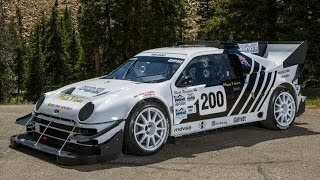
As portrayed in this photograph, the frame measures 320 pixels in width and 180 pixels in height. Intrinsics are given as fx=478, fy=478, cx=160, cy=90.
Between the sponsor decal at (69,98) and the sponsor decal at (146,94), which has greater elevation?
the sponsor decal at (146,94)

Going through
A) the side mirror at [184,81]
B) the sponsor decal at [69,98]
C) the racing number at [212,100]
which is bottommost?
the racing number at [212,100]

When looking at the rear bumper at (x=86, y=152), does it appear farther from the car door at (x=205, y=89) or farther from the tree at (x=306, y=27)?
the tree at (x=306, y=27)

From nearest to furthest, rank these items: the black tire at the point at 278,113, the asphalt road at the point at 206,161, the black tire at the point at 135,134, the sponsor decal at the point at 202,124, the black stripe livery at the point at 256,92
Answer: the asphalt road at the point at 206,161 → the black tire at the point at 135,134 → the sponsor decal at the point at 202,124 → the black stripe livery at the point at 256,92 → the black tire at the point at 278,113

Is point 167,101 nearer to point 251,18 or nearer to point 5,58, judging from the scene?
point 251,18

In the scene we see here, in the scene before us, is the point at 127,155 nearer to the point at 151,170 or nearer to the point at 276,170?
the point at 151,170

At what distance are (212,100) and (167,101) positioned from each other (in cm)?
91

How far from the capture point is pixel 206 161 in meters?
6.75

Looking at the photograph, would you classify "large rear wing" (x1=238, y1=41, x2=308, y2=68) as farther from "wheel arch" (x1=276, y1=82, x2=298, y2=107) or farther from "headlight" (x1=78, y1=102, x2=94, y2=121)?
"headlight" (x1=78, y1=102, x2=94, y2=121)

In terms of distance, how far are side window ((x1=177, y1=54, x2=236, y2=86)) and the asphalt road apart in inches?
41.7

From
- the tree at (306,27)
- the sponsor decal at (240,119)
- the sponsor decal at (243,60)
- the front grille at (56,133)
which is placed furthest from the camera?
the tree at (306,27)

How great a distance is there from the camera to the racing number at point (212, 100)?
301 inches

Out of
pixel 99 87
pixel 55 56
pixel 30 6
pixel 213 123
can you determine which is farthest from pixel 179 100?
pixel 30 6

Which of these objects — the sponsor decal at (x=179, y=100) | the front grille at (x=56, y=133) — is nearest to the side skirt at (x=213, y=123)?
the sponsor decal at (x=179, y=100)

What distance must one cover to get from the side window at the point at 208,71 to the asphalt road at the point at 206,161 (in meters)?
1.06
